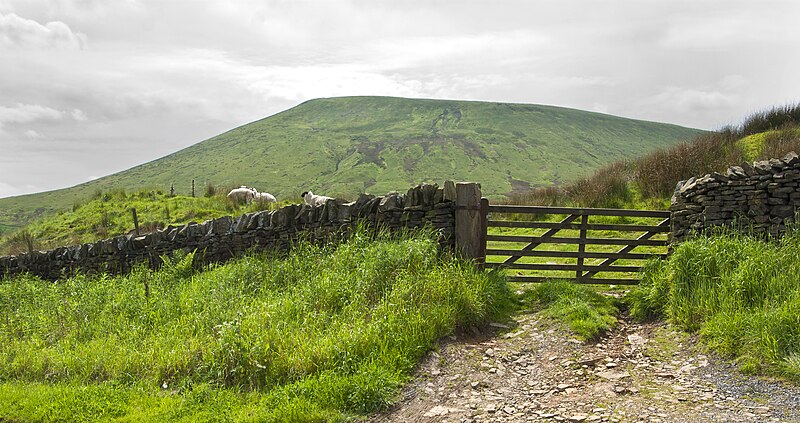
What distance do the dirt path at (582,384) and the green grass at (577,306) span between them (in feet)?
0.75

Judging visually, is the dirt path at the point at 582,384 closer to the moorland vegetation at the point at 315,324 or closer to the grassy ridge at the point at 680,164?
the moorland vegetation at the point at 315,324

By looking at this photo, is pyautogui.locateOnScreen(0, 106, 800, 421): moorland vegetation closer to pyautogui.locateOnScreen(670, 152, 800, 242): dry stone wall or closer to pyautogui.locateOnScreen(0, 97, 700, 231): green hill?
pyautogui.locateOnScreen(670, 152, 800, 242): dry stone wall

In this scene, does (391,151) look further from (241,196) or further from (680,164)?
(680,164)

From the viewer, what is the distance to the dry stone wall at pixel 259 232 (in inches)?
408

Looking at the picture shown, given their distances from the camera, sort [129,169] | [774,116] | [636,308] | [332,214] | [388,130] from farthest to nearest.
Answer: [388,130], [129,169], [774,116], [332,214], [636,308]

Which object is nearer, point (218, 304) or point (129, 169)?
point (218, 304)

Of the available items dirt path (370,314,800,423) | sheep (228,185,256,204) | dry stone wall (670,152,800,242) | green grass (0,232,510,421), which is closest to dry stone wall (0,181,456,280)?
Result: green grass (0,232,510,421)

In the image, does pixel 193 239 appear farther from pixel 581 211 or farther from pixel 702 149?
pixel 702 149

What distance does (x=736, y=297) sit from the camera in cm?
738

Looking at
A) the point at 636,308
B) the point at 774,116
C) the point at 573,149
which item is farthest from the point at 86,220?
the point at 573,149

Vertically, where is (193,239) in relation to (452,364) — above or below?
above

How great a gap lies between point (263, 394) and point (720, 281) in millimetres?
6897

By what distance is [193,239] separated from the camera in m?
13.7

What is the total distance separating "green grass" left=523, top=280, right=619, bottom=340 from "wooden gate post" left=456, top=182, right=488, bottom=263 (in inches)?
49.6
